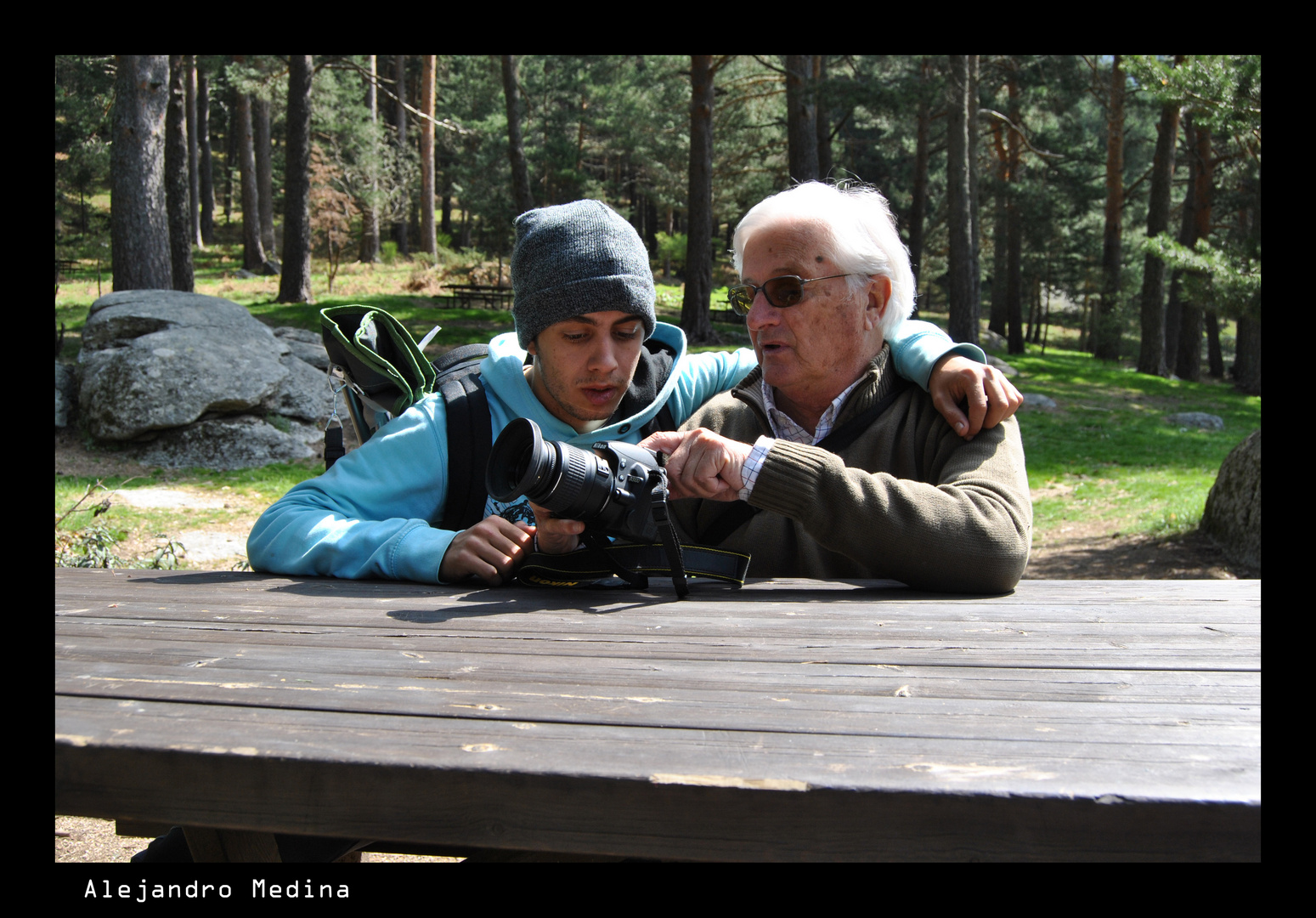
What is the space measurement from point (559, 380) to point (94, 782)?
1.63 meters

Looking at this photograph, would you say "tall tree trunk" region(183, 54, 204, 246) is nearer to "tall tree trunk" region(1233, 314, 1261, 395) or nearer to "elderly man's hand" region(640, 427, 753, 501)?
"tall tree trunk" region(1233, 314, 1261, 395)

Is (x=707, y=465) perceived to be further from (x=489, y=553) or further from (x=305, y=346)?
(x=305, y=346)

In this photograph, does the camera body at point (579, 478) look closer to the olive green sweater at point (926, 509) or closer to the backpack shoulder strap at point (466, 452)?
the olive green sweater at point (926, 509)

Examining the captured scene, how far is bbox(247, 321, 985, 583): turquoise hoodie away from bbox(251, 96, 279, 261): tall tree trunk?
92.4 ft

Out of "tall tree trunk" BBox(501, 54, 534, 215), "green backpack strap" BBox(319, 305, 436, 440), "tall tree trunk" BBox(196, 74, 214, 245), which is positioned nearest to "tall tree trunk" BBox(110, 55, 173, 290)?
"tall tree trunk" BBox(501, 54, 534, 215)

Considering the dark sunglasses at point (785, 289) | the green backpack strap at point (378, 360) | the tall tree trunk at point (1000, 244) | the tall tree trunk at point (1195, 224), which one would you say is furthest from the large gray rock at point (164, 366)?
the tall tree trunk at point (1000, 244)

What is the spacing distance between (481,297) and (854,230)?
741 inches

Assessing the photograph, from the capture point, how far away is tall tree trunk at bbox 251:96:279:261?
1131 inches

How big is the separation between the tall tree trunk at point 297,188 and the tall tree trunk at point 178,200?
5.77ft

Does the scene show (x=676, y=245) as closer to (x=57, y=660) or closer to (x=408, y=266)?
(x=408, y=266)

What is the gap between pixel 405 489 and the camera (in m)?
2.63

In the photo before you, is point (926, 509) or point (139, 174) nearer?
point (926, 509)

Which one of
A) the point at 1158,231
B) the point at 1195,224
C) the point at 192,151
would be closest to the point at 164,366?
the point at 1158,231
